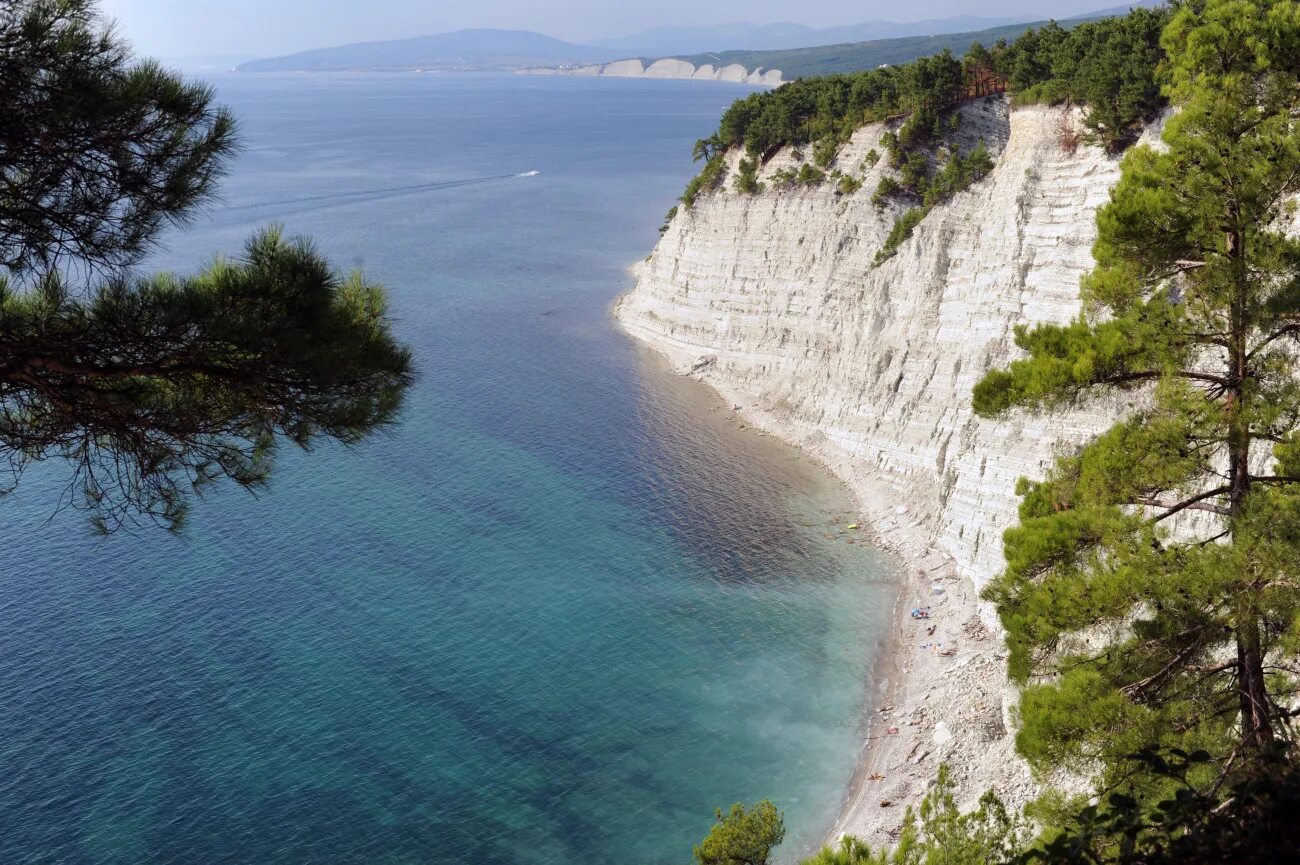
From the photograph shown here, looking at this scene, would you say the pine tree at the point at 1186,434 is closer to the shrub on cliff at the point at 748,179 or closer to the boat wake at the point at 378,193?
the shrub on cliff at the point at 748,179

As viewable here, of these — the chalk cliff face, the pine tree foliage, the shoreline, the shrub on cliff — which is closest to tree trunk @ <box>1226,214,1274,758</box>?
the pine tree foliage

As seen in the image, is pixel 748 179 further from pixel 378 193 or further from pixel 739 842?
pixel 378 193

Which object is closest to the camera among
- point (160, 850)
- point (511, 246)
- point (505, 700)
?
point (160, 850)

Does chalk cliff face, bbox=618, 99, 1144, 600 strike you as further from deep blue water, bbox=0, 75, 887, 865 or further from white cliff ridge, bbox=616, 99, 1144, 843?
deep blue water, bbox=0, 75, 887, 865

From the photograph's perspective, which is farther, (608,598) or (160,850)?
(608,598)

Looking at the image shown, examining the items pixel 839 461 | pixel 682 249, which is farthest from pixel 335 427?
pixel 682 249

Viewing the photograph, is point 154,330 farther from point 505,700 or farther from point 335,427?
point 505,700

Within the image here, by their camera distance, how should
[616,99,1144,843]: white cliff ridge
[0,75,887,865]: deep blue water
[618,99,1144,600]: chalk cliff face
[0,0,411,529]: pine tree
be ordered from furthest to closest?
[618,99,1144,600]: chalk cliff face
[616,99,1144,843]: white cliff ridge
[0,75,887,865]: deep blue water
[0,0,411,529]: pine tree
